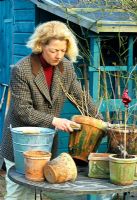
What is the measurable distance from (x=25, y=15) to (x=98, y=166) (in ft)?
11.9

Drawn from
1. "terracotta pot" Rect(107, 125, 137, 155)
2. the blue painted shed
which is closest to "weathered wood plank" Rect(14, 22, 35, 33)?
the blue painted shed

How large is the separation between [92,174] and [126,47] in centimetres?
290

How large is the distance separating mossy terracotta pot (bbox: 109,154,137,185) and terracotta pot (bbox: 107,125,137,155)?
0.19 meters

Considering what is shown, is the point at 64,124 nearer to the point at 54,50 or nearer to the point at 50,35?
the point at 54,50

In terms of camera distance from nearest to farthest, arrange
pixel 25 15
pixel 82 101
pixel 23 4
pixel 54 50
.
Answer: pixel 54 50 < pixel 82 101 < pixel 25 15 < pixel 23 4

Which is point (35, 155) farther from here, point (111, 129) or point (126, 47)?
point (126, 47)

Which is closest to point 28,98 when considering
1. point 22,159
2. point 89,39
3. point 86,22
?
point 22,159

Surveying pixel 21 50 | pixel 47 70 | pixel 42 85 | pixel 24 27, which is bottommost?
pixel 42 85

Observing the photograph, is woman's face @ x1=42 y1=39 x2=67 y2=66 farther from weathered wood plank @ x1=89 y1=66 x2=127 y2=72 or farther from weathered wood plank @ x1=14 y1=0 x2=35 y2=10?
weathered wood plank @ x1=14 y1=0 x2=35 y2=10

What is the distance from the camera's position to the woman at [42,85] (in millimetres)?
3859

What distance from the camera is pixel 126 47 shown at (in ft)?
20.4

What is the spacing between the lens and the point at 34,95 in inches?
157

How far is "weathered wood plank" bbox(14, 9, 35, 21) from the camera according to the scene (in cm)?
657

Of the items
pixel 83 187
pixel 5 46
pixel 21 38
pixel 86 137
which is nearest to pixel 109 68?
pixel 21 38
